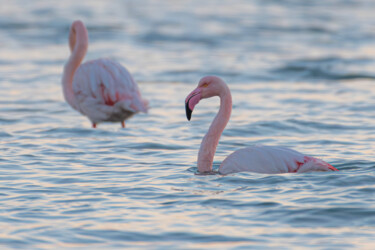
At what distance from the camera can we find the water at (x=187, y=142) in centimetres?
583

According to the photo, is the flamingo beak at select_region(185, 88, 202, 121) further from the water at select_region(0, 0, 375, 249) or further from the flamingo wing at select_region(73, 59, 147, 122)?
the flamingo wing at select_region(73, 59, 147, 122)

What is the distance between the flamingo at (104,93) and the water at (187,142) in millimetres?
259

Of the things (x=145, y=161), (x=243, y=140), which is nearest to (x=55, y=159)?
(x=145, y=161)

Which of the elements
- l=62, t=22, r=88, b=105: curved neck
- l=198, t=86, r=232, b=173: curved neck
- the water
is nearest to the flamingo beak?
l=198, t=86, r=232, b=173: curved neck

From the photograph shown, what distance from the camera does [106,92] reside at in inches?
420

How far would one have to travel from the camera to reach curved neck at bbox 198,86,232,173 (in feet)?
25.0

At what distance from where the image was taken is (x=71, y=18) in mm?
24203

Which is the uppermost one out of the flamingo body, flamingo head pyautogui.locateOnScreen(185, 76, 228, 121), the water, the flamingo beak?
flamingo head pyautogui.locateOnScreen(185, 76, 228, 121)

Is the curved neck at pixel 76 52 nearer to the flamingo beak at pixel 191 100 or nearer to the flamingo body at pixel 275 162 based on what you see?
the flamingo beak at pixel 191 100

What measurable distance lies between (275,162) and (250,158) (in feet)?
0.78

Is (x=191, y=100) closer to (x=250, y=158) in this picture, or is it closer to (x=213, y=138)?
(x=213, y=138)

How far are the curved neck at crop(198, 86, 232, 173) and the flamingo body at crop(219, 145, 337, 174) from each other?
1.52 feet

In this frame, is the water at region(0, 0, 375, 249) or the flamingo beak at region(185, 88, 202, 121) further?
the flamingo beak at region(185, 88, 202, 121)

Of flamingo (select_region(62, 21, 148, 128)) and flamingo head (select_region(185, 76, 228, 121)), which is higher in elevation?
flamingo head (select_region(185, 76, 228, 121))
